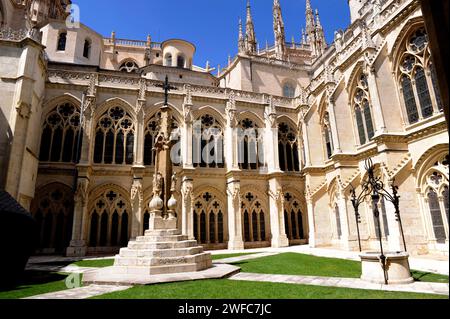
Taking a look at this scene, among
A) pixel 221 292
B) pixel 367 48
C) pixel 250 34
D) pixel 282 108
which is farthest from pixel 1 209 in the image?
pixel 250 34

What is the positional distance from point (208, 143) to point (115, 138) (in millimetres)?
7496

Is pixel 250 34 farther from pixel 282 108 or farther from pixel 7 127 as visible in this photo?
pixel 7 127

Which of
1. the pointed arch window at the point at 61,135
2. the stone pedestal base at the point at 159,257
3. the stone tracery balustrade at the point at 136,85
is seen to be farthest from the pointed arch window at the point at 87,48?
the stone pedestal base at the point at 159,257

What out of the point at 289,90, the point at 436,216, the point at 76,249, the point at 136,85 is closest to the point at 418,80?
the point at 436,216

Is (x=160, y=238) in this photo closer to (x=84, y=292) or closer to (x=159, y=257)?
(x=159, y=257)

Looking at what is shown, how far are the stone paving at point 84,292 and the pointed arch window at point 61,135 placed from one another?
1456cm

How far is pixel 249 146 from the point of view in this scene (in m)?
24.2

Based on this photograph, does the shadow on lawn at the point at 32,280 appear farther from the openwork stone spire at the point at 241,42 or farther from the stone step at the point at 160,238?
the openwork stone spire at the point at 241,42

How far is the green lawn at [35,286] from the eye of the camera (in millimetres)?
6590

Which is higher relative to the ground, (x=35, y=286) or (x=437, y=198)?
(x=437, y=198)

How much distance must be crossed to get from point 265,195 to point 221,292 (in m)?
17.3

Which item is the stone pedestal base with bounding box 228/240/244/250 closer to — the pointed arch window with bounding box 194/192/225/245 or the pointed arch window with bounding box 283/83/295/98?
the pointed arch window with bounding box 194/192/225/245
